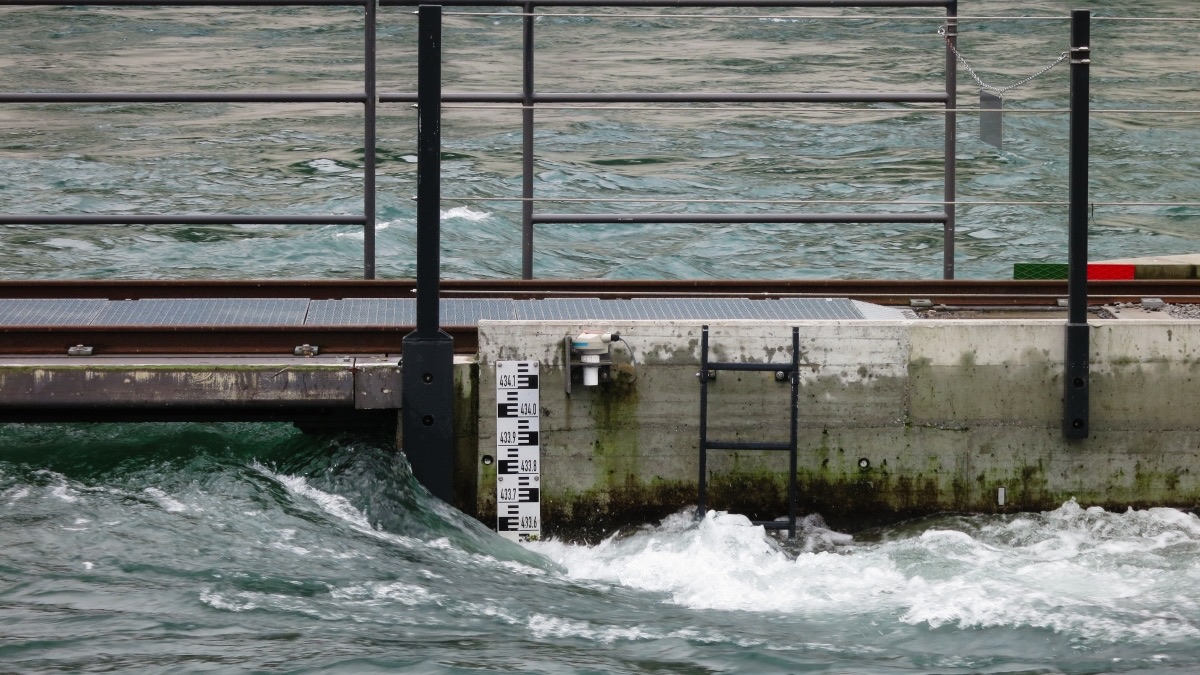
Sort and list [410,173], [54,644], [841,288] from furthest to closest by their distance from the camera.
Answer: [410,173]
[841,288]
[54,644]

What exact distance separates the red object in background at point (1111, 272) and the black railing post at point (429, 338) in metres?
4.55

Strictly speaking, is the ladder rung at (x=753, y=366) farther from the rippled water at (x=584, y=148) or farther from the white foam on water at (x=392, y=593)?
the rippled water at (x=584, y=148)

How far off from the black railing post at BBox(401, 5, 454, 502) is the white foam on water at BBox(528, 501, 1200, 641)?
2.52 feet

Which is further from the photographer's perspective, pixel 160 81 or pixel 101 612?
pixel 160 81

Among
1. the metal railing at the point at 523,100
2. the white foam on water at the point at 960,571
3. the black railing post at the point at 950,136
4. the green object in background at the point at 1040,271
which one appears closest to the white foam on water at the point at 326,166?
the metal railing at the point at 523,100

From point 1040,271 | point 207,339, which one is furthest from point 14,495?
point 1040,271

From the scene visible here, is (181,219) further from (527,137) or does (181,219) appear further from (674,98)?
(674,98)

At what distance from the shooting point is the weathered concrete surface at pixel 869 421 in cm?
873

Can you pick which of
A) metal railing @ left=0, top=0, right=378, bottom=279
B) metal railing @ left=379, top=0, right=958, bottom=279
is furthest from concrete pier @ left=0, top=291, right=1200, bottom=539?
metal railing @ left=379, top=0, right=958, bottom=279

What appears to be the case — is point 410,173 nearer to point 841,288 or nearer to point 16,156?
point 16,156

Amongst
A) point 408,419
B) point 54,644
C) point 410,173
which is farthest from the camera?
point 410,173

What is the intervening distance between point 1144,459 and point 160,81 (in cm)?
2166

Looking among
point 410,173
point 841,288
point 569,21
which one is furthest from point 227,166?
point 841,288

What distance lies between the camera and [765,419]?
28.8 feet
